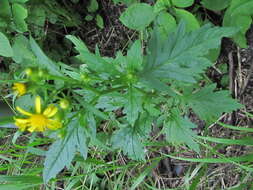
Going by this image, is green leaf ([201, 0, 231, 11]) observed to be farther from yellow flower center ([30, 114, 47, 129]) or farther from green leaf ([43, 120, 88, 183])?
yellow flower center ([30, 114, 47, 129])

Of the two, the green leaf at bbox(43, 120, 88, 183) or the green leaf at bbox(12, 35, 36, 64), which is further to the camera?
the green leaf at bbox(12, 35, 36, 64)

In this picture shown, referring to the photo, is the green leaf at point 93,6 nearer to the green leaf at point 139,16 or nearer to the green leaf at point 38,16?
the green leaf at point 38,16

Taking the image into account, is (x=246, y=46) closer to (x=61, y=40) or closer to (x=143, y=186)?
(x=143, y=186)

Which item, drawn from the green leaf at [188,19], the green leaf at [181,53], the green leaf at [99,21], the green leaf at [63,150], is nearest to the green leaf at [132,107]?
the green leaf at [181,53]

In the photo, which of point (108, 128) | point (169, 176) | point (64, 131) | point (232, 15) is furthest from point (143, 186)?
point (232, 15)

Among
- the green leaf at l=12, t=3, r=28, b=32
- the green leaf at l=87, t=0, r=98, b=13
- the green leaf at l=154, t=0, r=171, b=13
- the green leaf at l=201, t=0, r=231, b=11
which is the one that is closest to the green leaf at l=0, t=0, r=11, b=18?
the green leaf at l=12, t=3, r=28, b=32
